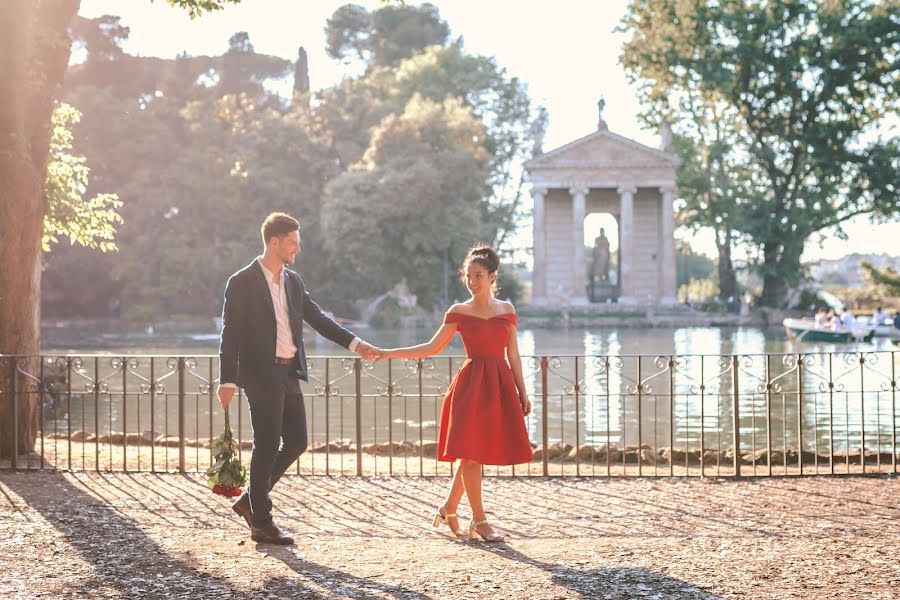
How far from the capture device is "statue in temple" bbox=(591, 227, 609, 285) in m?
60.9

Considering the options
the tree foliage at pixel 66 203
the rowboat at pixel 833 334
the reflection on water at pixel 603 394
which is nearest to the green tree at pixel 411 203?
the reflection on water at pixel 603 394

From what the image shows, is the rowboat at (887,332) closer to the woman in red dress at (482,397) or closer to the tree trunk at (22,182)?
the tree trunk at (22,182)

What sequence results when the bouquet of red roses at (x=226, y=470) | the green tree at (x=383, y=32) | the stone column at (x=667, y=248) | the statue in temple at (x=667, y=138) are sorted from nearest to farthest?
the bouquet of red roses at (x=226, y=470)
the statue in temple at (x=667, y=138)
the stone column at (x=667, y=248)
the green tree at (x=383, y=32)

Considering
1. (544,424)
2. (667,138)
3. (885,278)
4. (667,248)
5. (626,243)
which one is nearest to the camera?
(544,424)

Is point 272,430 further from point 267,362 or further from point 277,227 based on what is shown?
point 277,227

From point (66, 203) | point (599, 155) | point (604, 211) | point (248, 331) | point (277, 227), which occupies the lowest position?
point (248, 331)

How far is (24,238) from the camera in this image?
35.4 ft

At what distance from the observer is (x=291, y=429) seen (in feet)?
22.1

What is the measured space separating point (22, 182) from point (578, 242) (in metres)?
51.0

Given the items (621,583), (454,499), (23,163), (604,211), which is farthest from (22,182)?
(604,211)

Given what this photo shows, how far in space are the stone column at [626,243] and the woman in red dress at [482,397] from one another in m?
52.9

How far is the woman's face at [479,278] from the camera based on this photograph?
6.68 metres

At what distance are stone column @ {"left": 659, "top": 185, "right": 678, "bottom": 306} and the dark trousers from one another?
53.9 metres

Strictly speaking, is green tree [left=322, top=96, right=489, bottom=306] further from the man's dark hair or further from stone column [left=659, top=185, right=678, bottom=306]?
the man's dark hair
